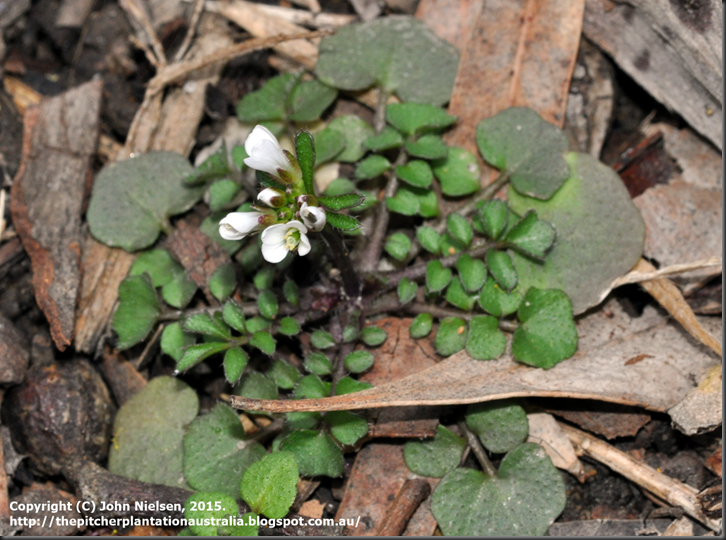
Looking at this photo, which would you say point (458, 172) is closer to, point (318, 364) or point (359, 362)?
point (359, 362)

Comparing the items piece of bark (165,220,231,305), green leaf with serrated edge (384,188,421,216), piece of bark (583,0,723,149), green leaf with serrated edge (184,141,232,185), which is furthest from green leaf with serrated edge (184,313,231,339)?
piece of bark (583,0,723,149)

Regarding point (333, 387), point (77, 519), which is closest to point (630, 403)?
point (333, 387)

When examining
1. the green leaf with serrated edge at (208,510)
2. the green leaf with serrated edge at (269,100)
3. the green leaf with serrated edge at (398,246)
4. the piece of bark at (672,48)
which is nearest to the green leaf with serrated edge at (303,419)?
the green leaf with serrated edge at (208,510)

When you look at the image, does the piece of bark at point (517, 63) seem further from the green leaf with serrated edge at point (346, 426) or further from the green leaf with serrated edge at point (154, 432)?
the green leaf with serrated edge at point (154, 432)

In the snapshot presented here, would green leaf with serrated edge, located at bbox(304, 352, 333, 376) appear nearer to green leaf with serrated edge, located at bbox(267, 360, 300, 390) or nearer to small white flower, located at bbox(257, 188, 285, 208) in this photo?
green leaf with serrated edge, located at bbox(267, 360, 300, 390)

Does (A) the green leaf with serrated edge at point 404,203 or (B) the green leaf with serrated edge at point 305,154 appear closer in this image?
(B) the green leaf with serrated edge at point 305,154

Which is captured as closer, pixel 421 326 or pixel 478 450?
pixel 478 450

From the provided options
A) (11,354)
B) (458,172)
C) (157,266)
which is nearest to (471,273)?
(458,172)
